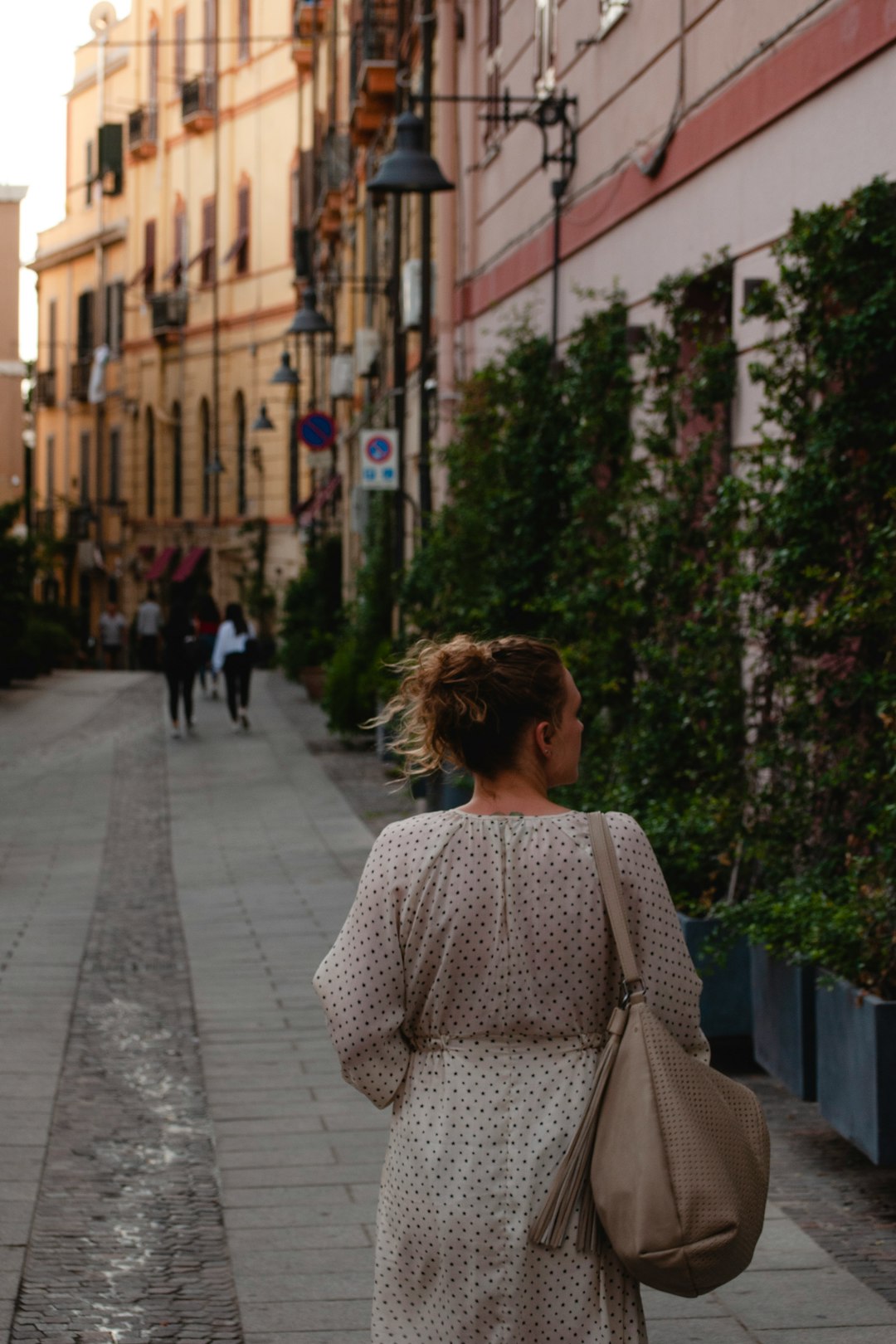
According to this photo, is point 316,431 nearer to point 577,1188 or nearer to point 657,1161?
point 577,1188

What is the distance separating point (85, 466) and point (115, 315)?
5.17 metres

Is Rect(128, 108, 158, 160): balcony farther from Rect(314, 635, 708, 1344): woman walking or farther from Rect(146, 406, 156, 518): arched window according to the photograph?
Rect(314, 635, 708, 1344): woman walking

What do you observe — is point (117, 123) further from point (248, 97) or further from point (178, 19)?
point (248, 97)

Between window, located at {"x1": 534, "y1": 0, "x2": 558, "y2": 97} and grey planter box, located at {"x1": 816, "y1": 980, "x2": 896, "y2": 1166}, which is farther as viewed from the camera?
window, located at {"x1": 534, "y1": 0, "x2": 558, "y2": 97}

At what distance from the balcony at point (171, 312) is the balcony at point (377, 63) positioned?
20.9m

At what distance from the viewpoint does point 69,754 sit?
1953 centimetres

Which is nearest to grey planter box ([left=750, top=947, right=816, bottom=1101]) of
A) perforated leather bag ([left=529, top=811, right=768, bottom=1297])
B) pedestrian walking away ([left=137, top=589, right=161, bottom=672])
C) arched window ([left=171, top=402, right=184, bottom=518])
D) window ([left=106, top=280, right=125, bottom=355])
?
perforated leather bag ([left=529, top=811, right=768, bottom=1297])

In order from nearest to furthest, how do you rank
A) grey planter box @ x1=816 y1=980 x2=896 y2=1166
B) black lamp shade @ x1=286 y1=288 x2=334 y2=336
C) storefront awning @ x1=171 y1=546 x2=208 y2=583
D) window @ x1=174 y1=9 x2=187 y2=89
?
grey planter box @ x1=816 y1=980 x2=896 y2=1166
black lamp shade @ x1=286 y1=288 x2=334 y2=336
storefront awning @ x1=171 y1=546 x2=208 y2=583
window @ x1=174 y1=9 x2=187 y2=89

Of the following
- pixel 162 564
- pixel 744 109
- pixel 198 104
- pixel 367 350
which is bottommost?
pixel 162 564

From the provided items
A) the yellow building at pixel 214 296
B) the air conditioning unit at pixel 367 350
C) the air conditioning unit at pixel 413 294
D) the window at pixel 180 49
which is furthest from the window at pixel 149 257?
the air conditioning unit at pixel 413 294

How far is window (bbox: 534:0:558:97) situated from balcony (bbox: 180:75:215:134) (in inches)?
1188

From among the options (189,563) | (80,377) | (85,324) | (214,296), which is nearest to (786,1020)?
(189,563)

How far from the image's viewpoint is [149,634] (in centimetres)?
3728

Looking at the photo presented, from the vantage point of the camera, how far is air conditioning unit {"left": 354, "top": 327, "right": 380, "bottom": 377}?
25.7 meters
